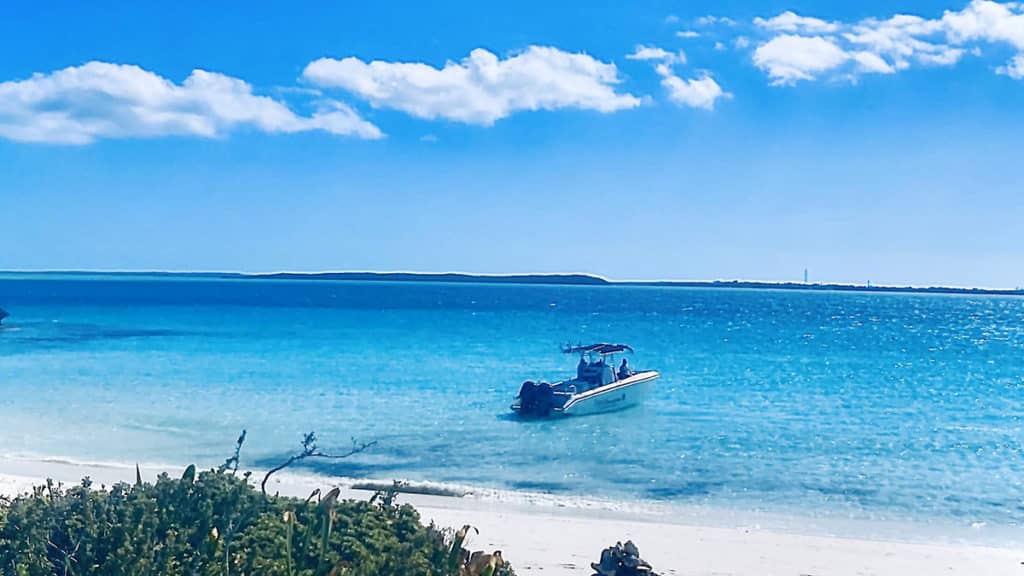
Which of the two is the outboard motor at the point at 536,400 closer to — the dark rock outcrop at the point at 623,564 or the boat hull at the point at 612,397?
the boat hull at the point at 612,397

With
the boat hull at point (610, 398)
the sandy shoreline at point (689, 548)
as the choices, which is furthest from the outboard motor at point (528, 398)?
the sandy shoreline at point (689, 548)

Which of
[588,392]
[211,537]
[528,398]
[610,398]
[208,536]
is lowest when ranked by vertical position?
[610,398]

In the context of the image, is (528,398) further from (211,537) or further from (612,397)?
(211,537)

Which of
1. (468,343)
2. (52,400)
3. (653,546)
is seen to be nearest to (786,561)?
(653,546)

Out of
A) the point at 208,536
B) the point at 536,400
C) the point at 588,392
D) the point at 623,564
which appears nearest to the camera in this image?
the point at 208,536

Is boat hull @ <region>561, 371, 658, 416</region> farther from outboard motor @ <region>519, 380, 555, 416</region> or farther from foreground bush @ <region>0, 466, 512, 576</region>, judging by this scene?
foreground bush @ <region>0, 466, 512, 576</region>

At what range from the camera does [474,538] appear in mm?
13281

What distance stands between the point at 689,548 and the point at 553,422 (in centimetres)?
1263

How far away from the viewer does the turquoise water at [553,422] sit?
60.9ft

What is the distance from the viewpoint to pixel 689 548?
43.1 ft

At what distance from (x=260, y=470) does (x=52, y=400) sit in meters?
12.5

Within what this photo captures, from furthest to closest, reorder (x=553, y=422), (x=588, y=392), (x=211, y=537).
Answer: (x=588, y=392)
(x=553, y=422)
(x=211, y=537)

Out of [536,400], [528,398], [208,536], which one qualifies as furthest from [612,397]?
[208,536]

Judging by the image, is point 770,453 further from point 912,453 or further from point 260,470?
point 260,470
